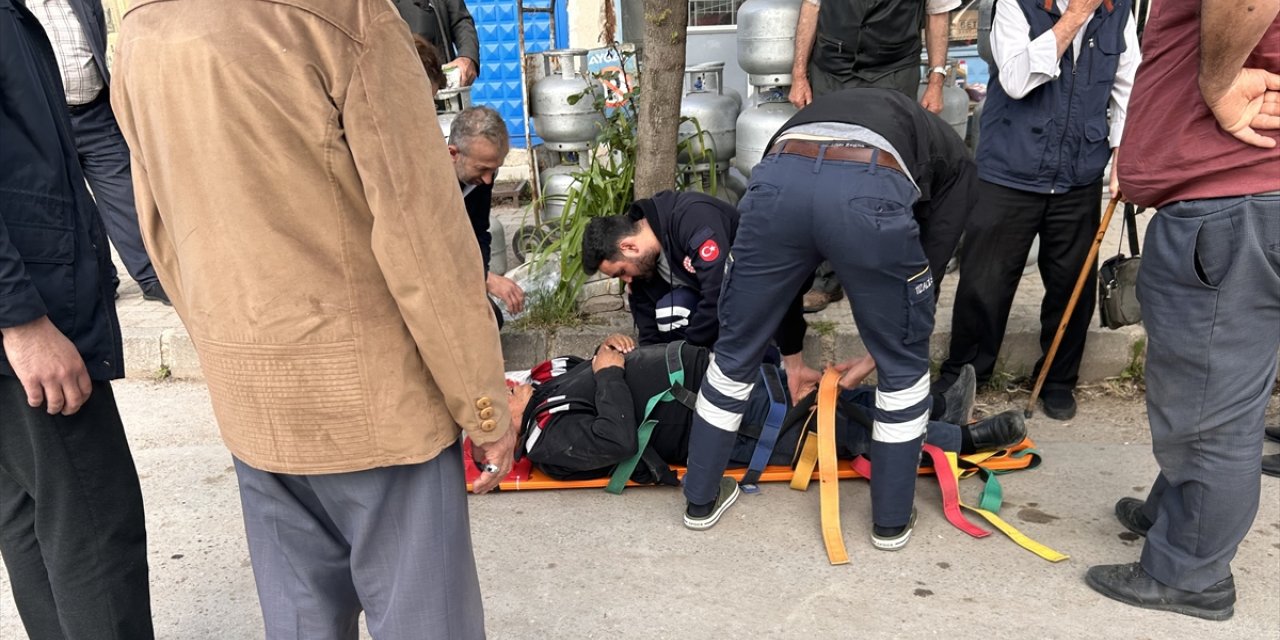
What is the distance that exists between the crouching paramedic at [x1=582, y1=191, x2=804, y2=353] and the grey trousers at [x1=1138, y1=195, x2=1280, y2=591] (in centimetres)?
118

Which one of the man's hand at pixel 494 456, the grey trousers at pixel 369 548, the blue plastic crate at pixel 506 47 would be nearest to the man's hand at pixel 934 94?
the man's hand at pixel 494 456

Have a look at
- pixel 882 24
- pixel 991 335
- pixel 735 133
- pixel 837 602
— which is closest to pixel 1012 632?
pixel 837 602

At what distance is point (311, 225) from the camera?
1471 millimetres

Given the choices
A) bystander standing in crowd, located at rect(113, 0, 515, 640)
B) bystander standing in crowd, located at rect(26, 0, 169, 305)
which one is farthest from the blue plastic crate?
bystander standing in crowd, located at rect(113, 0, 515, 640)

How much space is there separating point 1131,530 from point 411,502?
2338 millimetres

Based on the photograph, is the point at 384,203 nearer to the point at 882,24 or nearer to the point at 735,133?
the point at 882,24

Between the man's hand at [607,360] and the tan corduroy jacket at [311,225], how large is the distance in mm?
1866

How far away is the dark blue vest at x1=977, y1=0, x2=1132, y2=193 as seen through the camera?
3.47 metres

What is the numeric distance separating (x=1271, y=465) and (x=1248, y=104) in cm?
162

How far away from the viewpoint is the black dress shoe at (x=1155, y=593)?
2.54 m

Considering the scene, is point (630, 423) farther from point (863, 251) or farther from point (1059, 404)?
point (1059, 404)

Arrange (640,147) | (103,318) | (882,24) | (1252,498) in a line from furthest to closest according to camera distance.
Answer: (640,147) → (882,24) → (1252,498) → (103,318)

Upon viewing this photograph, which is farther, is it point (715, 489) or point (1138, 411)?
point (1138, 411)

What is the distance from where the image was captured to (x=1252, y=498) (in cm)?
246
